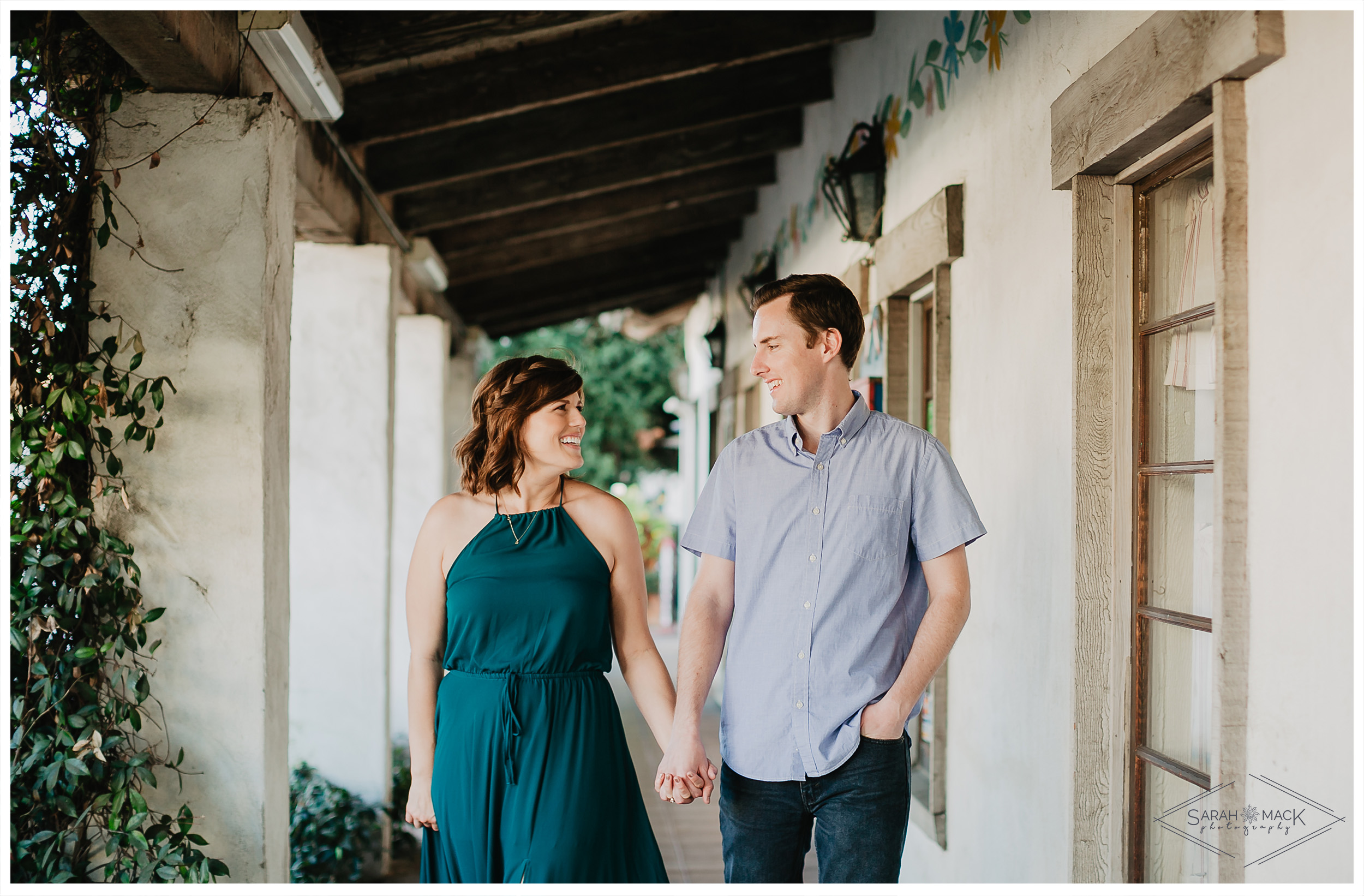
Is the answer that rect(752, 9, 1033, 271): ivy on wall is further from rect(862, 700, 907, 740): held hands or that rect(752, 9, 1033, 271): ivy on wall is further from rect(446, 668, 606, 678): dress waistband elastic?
rect(446, 668, 606, 678): dress waistband elastic

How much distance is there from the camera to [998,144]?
2.62 meters

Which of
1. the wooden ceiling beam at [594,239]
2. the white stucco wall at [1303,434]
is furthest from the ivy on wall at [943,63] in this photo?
the wooden ceiling beam at [594,239]

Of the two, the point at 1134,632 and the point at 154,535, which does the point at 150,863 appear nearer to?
the point at 154,535

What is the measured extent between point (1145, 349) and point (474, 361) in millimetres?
7227

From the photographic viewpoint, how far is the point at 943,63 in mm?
3051

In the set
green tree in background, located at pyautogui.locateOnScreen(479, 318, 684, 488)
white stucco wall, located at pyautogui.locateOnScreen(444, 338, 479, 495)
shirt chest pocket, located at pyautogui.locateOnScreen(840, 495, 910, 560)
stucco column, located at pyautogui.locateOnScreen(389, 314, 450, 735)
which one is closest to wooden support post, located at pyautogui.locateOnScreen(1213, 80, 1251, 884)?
shirt chest pocket, located at pyautogui.locateOnScreen(840, 495, 910, 560)

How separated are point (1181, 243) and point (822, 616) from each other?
0.94 m

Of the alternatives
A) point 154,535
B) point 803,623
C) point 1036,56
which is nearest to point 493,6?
point 1036,56

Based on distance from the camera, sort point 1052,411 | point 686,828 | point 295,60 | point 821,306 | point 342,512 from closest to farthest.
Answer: point 821,306 → point 1052,411 → point 295,60 → point 342,512 → point 686,828

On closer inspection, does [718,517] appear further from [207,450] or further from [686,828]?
[686,828]

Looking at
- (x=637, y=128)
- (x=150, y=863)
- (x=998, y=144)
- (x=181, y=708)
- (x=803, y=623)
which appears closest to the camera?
(x=803, y=623)

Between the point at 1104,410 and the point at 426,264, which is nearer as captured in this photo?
the point at 1104,410

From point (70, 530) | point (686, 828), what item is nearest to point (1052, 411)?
point (70, 530)

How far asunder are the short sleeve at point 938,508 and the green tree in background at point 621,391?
1362cm
